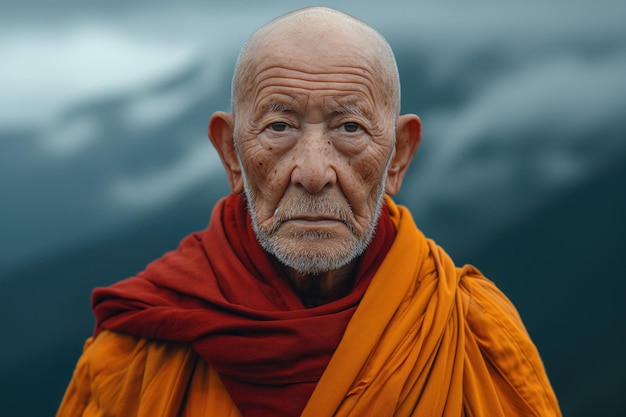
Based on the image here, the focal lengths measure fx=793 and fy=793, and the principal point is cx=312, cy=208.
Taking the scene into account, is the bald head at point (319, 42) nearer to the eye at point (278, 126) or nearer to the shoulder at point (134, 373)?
the eye at point (278, 126)

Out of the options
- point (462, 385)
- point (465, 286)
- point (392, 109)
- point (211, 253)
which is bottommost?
point (462, 385)

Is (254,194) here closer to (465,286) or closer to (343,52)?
(343,52)

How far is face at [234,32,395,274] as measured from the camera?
2.76m

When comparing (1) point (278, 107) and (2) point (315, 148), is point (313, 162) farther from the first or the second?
(1) point (278, 107)

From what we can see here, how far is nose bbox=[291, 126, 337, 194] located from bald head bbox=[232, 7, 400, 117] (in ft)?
0.97

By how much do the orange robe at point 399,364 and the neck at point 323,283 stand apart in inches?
8.7

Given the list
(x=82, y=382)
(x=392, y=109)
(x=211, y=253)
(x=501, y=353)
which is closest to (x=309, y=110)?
(x=392, y=109)

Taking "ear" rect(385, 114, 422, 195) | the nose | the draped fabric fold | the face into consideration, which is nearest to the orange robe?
the draped fabric fold

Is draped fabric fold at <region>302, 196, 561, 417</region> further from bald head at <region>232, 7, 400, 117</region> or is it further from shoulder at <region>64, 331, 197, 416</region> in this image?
bald head at <region>232, 7, 400, 117</region>

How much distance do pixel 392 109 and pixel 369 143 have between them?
0.70 feet

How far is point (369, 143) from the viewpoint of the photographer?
2.86 m

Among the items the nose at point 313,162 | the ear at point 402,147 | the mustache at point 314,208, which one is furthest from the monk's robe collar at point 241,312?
the nose at point 313,162

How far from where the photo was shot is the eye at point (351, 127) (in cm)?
281

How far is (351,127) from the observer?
2818mm
